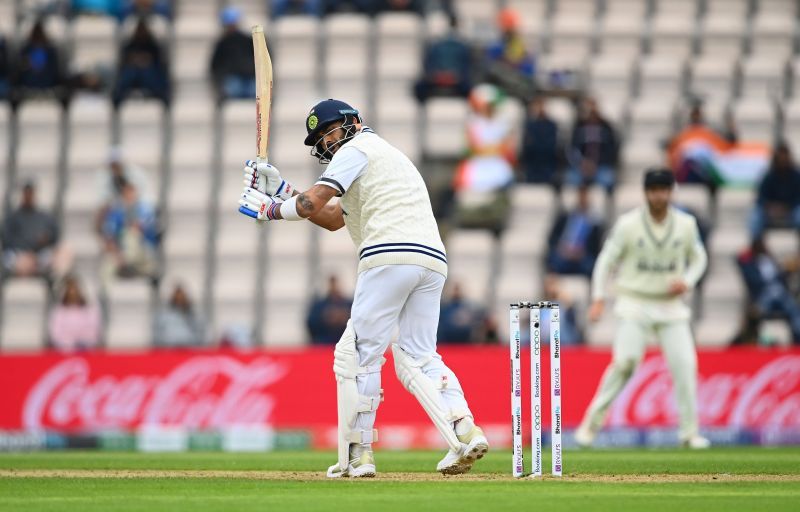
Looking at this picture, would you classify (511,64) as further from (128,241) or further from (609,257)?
(609,257)

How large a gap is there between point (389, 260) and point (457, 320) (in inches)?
293

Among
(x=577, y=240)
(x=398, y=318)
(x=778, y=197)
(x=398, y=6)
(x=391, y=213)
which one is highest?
(x=398, y=6)

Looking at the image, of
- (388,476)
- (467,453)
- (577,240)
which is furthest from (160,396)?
(467,453)

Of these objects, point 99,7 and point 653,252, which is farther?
point 99,7

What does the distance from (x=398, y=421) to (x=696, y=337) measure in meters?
3.83

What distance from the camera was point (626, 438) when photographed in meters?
14.4

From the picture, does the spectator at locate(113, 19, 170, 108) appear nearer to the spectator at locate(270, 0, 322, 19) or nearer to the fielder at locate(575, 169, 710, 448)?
the spectator at locate(270, 0, 322, 19)

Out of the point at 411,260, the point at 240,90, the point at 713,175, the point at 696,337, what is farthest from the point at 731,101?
the point at 411,260

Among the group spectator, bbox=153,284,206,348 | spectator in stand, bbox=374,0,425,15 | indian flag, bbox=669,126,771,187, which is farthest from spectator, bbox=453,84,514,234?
spectator, bbox=153,284,206,348

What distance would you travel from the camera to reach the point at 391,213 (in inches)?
327

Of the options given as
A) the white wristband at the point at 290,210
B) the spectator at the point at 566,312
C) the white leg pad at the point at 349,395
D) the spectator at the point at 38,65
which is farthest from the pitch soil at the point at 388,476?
the spectator at the point at 38,65

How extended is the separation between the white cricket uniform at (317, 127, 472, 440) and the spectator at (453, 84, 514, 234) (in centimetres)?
899

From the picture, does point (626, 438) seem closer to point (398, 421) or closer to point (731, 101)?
point (398, 421)

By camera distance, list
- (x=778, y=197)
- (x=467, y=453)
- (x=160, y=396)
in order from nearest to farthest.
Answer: (x=467, y=453)
(x=160, y=396)
(x=778, y=197)
